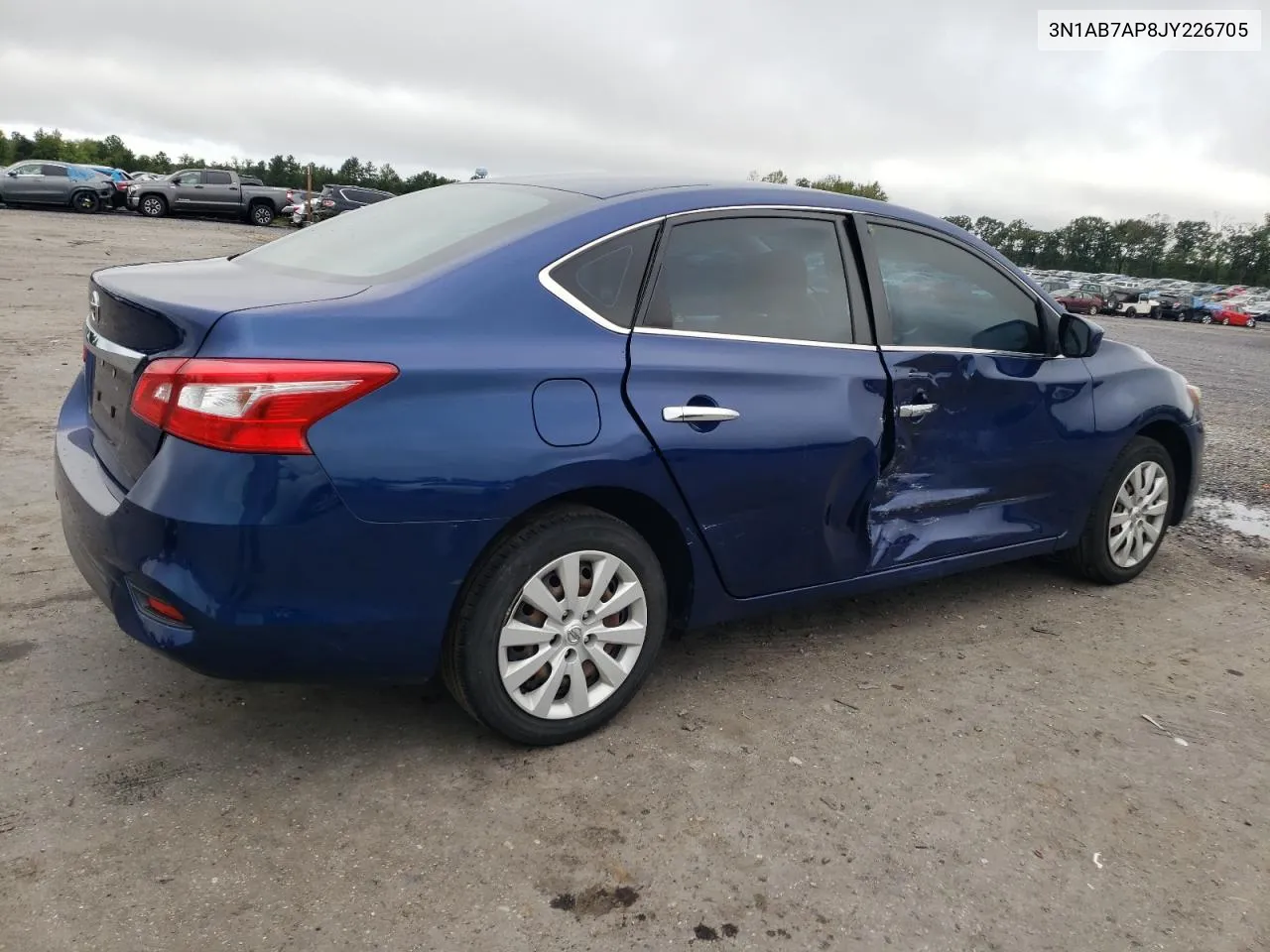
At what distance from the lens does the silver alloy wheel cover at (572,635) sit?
2.88 m

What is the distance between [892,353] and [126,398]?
239 cm

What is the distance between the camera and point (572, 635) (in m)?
2.97

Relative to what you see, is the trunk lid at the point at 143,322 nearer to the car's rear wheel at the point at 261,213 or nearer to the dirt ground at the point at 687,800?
the dirt ground at the point at 687,800

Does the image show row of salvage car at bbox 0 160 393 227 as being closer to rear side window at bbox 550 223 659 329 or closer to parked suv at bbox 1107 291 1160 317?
rear side window at bbox 550 223 659 329

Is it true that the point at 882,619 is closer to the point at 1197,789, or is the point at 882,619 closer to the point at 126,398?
the point at 1197,789

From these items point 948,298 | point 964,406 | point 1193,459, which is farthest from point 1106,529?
point 948,298

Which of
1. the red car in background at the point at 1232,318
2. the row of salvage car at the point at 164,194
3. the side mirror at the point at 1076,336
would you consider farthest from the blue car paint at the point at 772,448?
the red car in background at the point at 1232,318

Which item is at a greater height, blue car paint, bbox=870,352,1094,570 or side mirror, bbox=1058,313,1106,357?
side mirror, bbox=1058,313,1106,357

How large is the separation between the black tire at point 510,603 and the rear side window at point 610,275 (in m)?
0.58

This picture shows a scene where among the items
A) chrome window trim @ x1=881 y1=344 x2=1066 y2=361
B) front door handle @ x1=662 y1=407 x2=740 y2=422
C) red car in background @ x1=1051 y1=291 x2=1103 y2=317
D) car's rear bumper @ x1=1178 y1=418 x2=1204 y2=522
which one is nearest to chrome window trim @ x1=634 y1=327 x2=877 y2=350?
chrome window trim @ x1=881 y1=344 x2=1066 y2=361

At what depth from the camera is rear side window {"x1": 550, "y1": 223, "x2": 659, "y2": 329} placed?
2.97m

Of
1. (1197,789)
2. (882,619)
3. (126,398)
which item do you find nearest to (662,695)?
(882,619)

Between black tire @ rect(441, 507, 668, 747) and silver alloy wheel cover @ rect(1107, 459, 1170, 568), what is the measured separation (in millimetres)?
2581

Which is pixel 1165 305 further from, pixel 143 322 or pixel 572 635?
pixel 143 322
